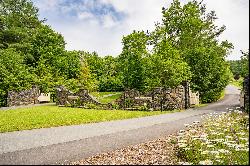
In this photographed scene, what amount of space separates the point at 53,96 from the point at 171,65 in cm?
1429

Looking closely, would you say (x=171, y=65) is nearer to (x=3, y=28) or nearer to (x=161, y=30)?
(x=161, y=30)

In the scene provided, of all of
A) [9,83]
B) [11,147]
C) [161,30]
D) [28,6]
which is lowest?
[11,147]

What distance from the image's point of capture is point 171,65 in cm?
2702

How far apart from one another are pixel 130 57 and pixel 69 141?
973 inches

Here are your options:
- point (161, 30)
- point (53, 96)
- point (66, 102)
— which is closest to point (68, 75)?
point (53, 96)

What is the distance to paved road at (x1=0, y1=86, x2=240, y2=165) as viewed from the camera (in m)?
8.45

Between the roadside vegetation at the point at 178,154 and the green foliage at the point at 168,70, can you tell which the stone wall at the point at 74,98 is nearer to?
the green foliage at the point at 168,70

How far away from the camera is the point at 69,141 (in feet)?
35.1

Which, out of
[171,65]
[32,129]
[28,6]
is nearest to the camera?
[32,129]

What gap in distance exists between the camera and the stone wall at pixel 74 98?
26.8 metres

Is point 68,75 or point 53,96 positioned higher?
point 68,75

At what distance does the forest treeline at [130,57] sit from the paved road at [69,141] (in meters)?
13.6

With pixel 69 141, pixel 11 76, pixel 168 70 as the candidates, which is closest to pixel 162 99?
pixel 168 70

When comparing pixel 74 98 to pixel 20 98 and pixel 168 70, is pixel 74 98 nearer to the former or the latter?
pixel 20 98
